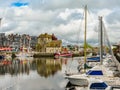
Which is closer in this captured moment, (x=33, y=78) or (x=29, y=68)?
(x=33, y=78)

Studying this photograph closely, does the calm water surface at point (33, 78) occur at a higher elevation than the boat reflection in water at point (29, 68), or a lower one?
lower

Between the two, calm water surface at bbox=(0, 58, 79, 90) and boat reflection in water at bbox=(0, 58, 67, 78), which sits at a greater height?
boat reflection in water at bbox=(0, 58, 67, 78)

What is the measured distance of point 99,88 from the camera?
3070 centimetres

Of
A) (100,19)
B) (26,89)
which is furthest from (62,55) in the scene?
(26,89)

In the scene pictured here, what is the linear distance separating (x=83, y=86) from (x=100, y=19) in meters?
17.6

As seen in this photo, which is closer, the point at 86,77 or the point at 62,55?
the point at 86,77

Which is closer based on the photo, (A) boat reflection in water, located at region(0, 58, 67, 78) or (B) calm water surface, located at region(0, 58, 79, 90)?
(B) calm water surface, located at region(0, 58, 79, 90)

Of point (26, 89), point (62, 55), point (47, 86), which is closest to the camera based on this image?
point (26, 89)

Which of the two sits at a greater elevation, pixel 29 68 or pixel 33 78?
pixel 29 68

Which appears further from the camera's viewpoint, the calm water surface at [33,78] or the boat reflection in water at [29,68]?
the boat reflection in water at [29,68]

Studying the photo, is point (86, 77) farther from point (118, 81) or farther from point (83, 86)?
point (118, 81)

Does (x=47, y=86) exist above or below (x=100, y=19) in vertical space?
below

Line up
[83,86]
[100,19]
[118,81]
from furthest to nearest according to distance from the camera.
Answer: [100,19]
[83,86]
[118,81]

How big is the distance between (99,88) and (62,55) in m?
130
